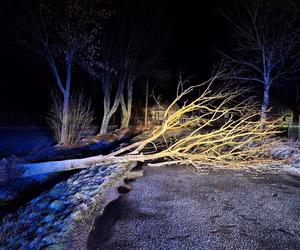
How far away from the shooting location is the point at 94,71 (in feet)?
51.2

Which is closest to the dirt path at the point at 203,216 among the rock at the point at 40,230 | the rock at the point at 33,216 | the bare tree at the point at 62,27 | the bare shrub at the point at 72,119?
the rock at the point at 40,230

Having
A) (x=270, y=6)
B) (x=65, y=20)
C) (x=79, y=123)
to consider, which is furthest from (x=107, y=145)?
(x=270, y=6)

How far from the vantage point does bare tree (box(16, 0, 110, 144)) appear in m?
11.0

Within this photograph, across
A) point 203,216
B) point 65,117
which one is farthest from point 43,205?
point 65,117

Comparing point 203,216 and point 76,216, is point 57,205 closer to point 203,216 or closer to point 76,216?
point 76,216

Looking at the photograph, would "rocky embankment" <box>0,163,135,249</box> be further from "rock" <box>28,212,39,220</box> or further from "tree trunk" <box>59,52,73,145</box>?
"tree trunk" <box>59,52,73,145</box>

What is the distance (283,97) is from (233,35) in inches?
518

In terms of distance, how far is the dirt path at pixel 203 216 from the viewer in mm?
3707

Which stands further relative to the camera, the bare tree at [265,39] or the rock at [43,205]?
the bare tree at [265,39]

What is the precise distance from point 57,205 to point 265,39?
1374cm

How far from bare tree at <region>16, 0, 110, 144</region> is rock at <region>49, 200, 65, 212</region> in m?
7.44

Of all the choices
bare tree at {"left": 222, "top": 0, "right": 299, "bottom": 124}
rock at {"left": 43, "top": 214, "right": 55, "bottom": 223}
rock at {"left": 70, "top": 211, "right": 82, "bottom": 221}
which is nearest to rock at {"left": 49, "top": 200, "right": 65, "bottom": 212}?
rock at {"left": 43, "top": 214, "right": 55, "bottom": 223}

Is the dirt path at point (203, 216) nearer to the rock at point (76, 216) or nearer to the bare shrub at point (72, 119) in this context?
the rock at point (76, 216)

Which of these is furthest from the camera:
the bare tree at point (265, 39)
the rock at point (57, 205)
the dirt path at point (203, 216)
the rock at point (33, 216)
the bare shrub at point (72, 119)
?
the bare tree at point (265, 39)
